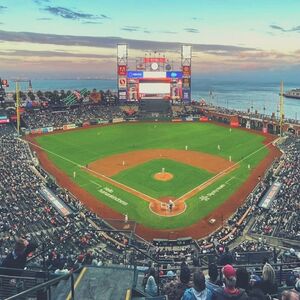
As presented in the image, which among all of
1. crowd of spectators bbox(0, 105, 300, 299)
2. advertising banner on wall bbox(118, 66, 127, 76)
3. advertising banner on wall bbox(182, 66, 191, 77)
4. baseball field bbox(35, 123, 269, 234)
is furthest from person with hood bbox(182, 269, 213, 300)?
advertising banner on wall bbox(182, 66, 191, 77)

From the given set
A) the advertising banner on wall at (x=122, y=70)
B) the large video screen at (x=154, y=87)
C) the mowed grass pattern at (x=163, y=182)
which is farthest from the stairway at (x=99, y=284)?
the advertising banner on wall at (x=122, y=70)

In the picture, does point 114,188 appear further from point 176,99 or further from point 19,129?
point 176,99

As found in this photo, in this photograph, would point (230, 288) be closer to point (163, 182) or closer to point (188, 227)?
point (188, 227)

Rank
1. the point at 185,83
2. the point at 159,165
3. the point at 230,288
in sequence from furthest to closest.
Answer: the point at 185,83
the point at 159,165
the point at 230,288

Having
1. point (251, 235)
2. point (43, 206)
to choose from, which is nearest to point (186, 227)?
point (251, 235)

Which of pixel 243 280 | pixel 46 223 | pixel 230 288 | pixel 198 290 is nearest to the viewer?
pixel 230 288

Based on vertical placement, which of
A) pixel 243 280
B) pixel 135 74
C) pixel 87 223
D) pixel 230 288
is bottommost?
pixel 87 223

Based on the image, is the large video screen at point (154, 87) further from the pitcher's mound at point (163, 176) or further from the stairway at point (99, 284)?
the stairway at point (99, 284)

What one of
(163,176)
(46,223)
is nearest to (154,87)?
(163,176)

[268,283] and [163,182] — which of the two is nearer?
[268,283]
